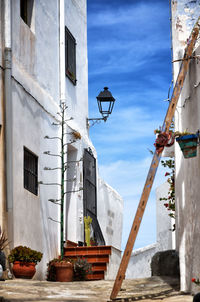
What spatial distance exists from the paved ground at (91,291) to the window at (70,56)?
6.05 m

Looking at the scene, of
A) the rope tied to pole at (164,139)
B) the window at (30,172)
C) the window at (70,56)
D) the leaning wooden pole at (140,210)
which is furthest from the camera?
the window at (70,56)

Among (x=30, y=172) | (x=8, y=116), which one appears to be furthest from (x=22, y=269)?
(x=8, y=116)

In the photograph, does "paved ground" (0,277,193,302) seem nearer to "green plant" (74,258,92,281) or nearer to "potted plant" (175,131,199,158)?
"green plant" (74,258,92,281)

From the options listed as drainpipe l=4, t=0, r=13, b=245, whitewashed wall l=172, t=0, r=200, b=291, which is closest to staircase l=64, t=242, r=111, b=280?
drainpipe l=4, t=0, r=13, b=245

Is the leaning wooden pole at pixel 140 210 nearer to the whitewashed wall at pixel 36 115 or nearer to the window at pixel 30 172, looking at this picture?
the whitewashed wall at pixel 36 115

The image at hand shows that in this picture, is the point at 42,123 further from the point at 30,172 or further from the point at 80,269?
the point at 80,269

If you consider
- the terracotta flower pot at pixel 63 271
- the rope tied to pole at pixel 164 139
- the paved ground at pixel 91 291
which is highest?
the rope tied to pole at pixel 164 139

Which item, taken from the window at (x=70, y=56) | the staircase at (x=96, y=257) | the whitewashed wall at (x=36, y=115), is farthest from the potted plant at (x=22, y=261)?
the window at (x=70, y=56)

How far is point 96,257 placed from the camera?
12391 millimetres

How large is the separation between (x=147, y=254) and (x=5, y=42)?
1215cm

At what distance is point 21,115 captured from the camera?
11188 mm

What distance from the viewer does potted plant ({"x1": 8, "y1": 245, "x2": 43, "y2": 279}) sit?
10.1 metres

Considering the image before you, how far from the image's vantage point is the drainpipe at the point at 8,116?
10.1 m

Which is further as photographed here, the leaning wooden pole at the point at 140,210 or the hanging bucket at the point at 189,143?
the leaning wooden pole at the point at 140,210
